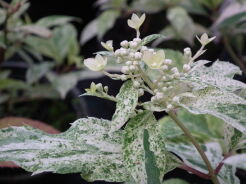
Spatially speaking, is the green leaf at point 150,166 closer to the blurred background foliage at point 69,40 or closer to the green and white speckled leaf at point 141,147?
the green and white speckled leaf at point 141,147

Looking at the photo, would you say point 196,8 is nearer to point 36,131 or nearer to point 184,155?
point 184,155

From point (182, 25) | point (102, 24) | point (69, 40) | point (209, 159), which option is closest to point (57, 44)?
point (69, 40)

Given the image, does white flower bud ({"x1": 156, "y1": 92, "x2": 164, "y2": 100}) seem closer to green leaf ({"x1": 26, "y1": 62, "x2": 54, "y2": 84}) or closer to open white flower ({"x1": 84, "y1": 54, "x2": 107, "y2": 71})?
open white flower ({"x1": 84, "y1": 54, "x2": 107, "y2": 71})

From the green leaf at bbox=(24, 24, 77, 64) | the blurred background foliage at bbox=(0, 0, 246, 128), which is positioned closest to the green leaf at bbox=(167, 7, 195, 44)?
the blurred background foliage at bbox=(0, 0, 246, 128)

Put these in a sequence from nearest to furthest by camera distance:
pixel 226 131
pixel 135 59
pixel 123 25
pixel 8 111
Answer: pixel 135 59 < pixel 226 131 < pixel 8 111 < pixel 123 25

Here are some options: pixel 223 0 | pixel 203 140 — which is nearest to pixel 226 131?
pixel 203 140

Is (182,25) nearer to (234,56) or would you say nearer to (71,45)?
(234,56)
